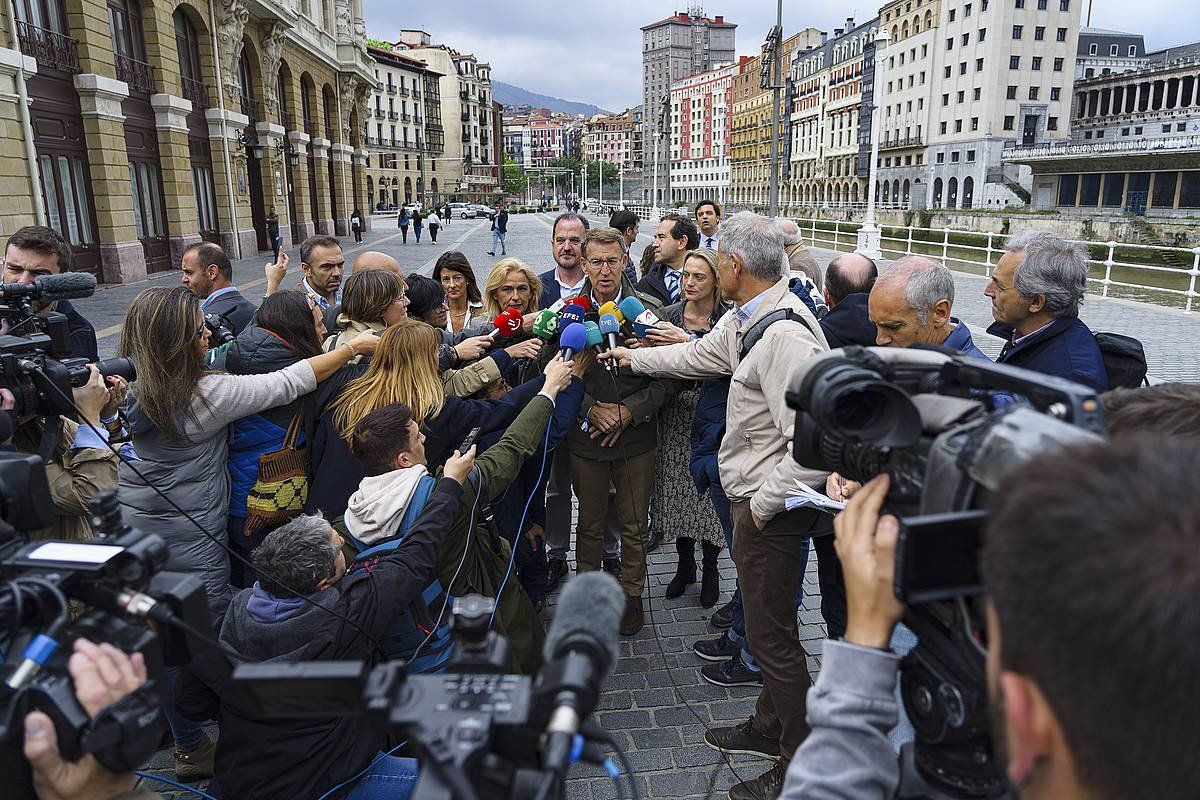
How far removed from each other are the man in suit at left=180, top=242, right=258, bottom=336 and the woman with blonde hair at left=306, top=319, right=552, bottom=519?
228 centimetres

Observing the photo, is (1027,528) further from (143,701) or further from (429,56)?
(429,56)

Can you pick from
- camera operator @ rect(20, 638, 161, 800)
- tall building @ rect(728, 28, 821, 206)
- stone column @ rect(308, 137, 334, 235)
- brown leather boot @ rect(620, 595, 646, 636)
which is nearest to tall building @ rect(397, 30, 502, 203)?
tall building @ rect(728, 28, 821, 206)

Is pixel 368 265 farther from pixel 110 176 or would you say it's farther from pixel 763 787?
pixel 110 176

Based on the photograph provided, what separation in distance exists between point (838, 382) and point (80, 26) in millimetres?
21574

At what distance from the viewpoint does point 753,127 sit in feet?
377

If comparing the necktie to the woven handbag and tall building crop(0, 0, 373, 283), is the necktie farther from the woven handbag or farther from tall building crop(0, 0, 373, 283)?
tall building crop(0, 0, 373, 283)

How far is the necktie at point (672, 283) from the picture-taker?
649 cm

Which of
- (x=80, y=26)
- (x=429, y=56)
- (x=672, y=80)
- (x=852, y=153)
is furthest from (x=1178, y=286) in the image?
(x=672, y=80)

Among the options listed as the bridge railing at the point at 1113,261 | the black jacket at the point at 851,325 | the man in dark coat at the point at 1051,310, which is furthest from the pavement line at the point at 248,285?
the bridge railing at the point at 1113,261

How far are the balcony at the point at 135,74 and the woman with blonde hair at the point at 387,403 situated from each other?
2061 cm

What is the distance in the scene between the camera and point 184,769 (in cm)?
338

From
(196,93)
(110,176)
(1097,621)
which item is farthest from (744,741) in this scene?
(196,93)

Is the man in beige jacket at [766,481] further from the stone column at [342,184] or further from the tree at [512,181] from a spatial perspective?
the tree at [512,181]

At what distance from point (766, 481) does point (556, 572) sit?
256 cm
